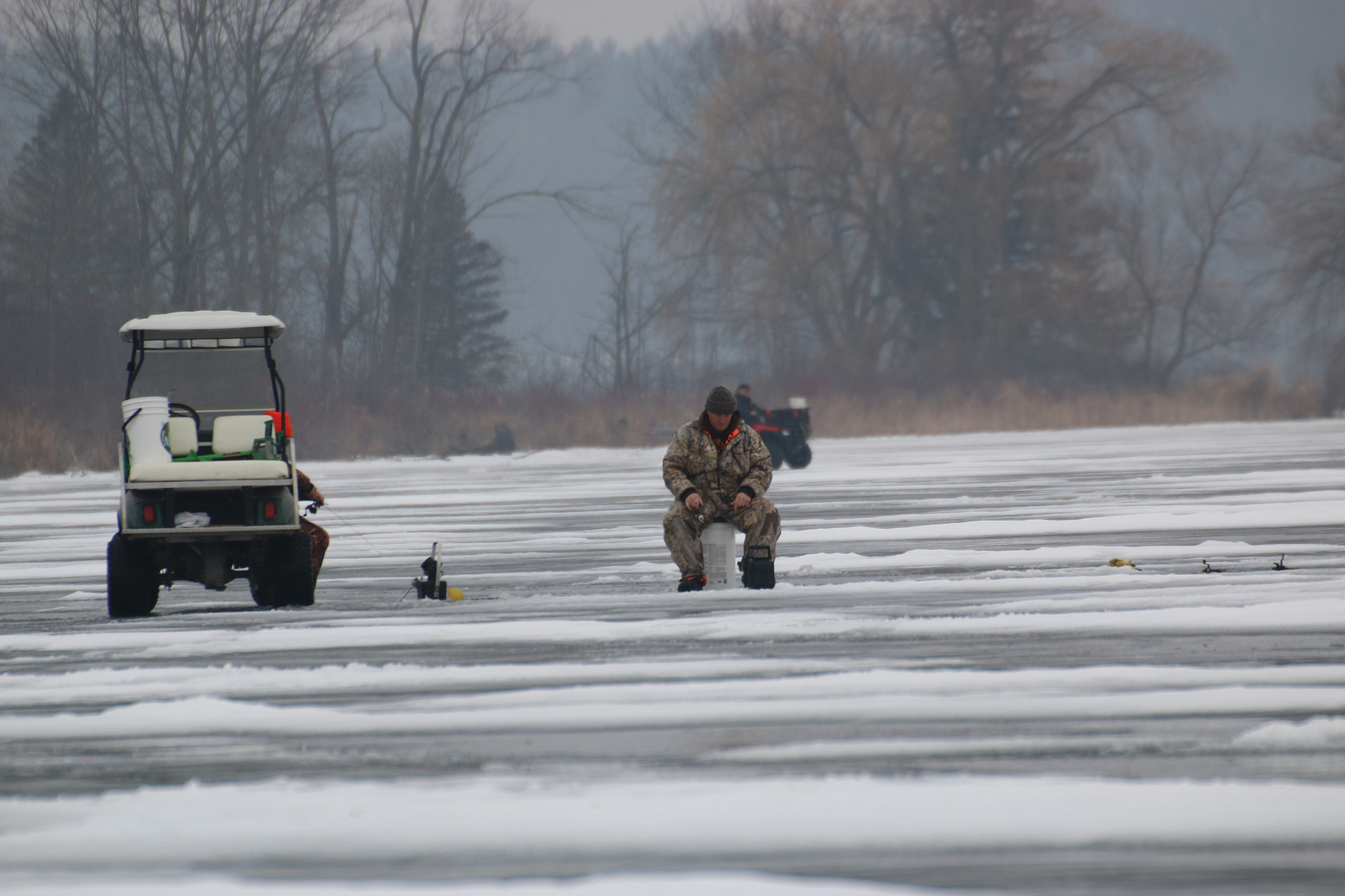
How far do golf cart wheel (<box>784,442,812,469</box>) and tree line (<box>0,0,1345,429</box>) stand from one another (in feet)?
65.5

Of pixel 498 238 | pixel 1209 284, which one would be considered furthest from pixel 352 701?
pixel 498 238

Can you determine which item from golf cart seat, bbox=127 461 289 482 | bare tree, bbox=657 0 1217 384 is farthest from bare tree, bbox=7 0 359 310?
golf cart seat, bbox=127 461 289 482

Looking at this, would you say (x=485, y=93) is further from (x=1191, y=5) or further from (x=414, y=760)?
(x=1191, y=5)

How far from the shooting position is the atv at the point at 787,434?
25.6 metres

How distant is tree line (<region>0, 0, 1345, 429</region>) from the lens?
137ft

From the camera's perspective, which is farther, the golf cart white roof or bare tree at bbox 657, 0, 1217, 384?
bare tree at bbox 657, 0, 1217, 384

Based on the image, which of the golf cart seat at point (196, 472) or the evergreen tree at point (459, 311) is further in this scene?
the evergreen tree at point (459, 311)

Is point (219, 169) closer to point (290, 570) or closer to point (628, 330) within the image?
point (628, 330)

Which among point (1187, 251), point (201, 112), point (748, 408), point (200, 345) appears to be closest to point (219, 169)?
point (201, 112)

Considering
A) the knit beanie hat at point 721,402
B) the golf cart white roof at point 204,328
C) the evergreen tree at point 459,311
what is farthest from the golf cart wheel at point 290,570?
the evergreen tree at point 459,311

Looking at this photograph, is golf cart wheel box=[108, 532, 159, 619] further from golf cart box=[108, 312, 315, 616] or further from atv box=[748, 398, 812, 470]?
atv box=[748, 398, 812, 470]

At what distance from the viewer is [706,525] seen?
924cm

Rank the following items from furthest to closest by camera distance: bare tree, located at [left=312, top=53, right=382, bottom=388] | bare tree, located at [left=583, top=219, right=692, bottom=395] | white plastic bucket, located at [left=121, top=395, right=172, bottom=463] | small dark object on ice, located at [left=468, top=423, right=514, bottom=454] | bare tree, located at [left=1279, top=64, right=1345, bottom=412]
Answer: bare tree, located at [left=583, top=219, right=692, bottom=395] < bare tree, located at [left=1279, top=64, right=1345, bottom=412] < bare tree, located at [left=312, top=53, right=382, bottom=388] < small dark object on ice, located at [left=468, top=423, right=514, bottom=454] < white plastic bucket, located at [left=121, top=395, right=172, bottom=463]

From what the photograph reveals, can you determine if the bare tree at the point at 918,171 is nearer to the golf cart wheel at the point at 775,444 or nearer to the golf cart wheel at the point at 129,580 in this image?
the golf cart wheel at the point at 775,444
